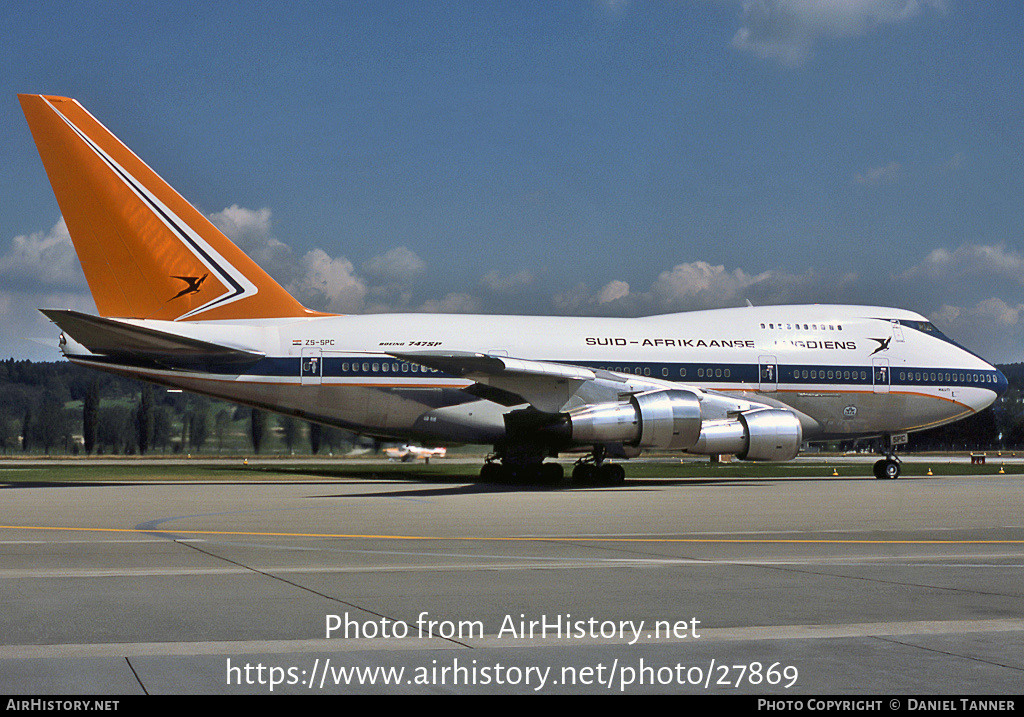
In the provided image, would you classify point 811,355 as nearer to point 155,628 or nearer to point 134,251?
point 134,251

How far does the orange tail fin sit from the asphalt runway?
38.4 ft

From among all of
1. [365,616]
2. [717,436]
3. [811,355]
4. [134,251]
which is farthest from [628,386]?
[365,616]

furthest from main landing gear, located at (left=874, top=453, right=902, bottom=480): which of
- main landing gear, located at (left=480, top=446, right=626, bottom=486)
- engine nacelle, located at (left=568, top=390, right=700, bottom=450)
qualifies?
engine nacelle, located at (left=568, top=390, right=700, bottom=450)

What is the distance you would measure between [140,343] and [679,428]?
1542 centimetres

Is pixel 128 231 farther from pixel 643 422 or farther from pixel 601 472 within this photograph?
pixel 643 422

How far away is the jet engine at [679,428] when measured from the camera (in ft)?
91.0

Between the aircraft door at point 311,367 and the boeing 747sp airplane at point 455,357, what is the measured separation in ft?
0.22

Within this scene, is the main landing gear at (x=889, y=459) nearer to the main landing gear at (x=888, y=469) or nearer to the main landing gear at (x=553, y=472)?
the main landing gear at (x=888, y=469)

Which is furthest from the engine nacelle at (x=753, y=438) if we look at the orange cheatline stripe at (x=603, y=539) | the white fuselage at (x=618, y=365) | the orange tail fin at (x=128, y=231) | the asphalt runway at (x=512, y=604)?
the orange tail fin at (x=128, y=231)

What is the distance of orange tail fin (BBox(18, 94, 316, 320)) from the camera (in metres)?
27.7

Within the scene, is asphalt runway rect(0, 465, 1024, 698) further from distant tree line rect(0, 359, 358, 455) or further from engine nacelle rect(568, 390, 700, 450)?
distant tree line rect(0, 359, 358, 455)

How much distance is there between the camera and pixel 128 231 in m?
28.2

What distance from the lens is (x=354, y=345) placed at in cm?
2991

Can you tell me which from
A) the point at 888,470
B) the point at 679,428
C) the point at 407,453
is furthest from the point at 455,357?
the point at 407,453
